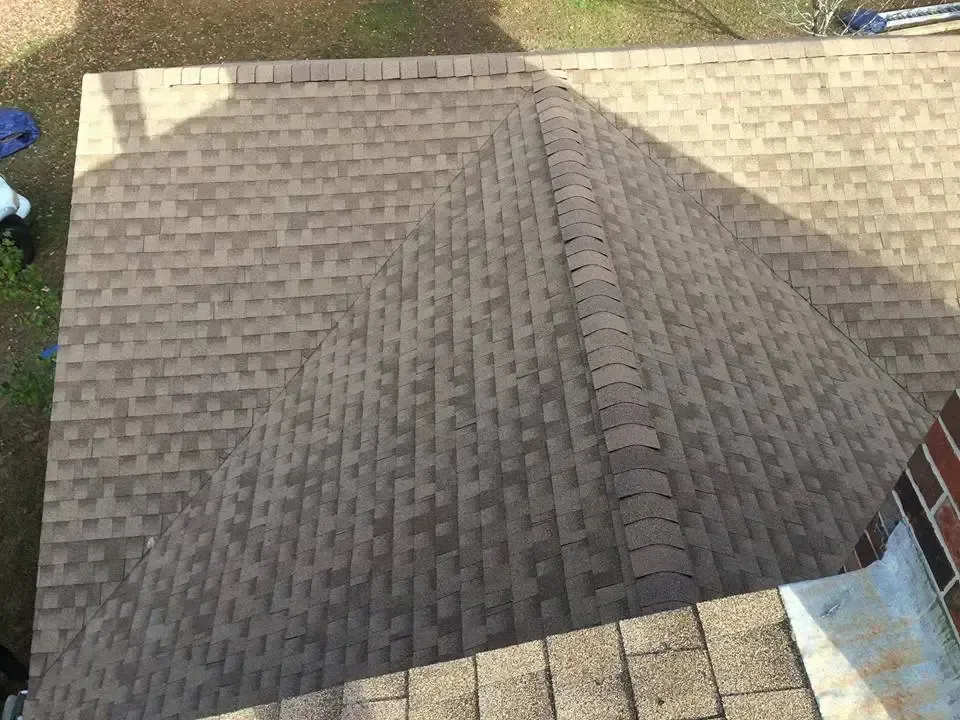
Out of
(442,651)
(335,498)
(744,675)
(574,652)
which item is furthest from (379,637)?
(744,675)

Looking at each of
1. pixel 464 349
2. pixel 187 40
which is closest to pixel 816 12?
pixel 187 40

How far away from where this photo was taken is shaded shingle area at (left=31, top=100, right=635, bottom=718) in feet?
17.4

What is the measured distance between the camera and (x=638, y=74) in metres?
9.54

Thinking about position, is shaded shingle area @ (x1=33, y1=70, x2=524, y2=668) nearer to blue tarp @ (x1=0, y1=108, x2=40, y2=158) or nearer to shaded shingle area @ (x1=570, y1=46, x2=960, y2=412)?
shaded shingle area @ (x1=570, y1=46, x2=960, y2=412)

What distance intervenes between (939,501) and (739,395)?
3.96 meters

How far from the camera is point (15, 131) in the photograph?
18.0 metres

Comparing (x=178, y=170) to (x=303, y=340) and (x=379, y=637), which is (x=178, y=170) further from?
(x=379, y=637)

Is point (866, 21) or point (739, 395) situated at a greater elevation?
point (739, 395)

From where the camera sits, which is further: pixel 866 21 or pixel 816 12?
pixel 866 21

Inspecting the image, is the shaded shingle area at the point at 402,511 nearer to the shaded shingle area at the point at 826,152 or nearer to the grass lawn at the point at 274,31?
the shaded shingle area at the point at 826,152

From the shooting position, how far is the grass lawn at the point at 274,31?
19250 mm

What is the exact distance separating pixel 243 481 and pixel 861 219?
7469 millimetres

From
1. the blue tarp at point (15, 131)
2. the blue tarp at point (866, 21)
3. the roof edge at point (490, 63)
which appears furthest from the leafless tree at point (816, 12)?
the blue tarp at point (15, 131)

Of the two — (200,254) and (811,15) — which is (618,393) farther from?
(811,15)
